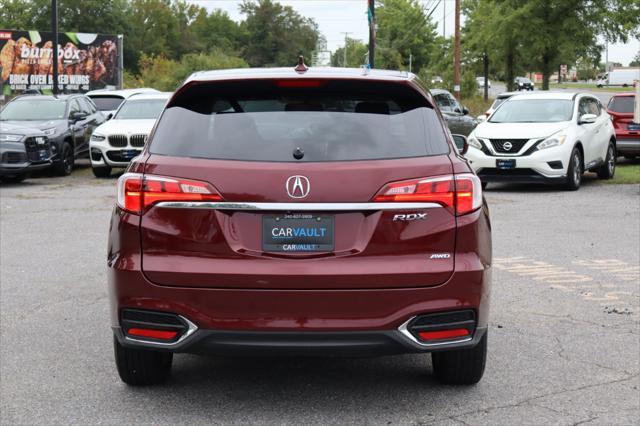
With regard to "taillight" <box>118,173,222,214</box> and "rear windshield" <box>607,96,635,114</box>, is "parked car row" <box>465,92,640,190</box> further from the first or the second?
"taillight" <box>118,173,222,214</box>

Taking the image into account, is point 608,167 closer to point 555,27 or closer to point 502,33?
point 555,27

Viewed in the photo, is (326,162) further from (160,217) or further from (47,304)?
(47,304)

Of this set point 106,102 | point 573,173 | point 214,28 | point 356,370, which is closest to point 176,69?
point 106,102

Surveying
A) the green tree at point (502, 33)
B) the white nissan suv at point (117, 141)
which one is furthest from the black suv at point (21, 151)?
the green tree at point (502, 33)

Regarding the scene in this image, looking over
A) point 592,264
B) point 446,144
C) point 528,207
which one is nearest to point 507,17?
point 528,207

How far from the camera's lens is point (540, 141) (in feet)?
55.1

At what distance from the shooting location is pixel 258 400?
5258 mm

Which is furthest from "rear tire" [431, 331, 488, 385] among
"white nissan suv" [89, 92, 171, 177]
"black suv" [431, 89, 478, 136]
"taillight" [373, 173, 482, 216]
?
"black suv" [431, 89, 478, 136]

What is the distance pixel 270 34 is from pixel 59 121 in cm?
10119

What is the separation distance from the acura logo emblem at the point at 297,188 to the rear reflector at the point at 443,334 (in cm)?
86

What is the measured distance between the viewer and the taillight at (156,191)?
15.5 feet

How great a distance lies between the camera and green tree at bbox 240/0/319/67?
121 meters

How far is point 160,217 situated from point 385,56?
88.2 meters

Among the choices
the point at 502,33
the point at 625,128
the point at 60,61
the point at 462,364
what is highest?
the point at 502,33
